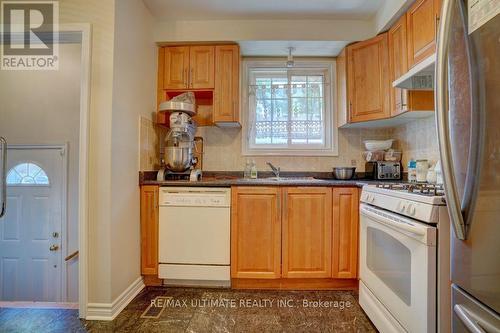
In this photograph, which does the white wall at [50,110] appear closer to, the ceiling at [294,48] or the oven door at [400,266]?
the ceiling at [294,48]

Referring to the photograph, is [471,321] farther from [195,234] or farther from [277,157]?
[277,157]

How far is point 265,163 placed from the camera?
8.98 feet

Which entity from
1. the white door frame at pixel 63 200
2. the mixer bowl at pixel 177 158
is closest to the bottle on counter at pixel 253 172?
the mixer bowl at pixel 177 158

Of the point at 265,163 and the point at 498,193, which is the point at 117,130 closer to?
the point at 265,163

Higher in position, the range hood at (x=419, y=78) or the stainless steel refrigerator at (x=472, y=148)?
the range hood at (x=419, y=78)

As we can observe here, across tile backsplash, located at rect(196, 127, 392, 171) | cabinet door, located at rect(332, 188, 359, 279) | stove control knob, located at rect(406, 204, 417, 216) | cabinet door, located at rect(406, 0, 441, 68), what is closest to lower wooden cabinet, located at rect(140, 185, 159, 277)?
tile backsplash, located at rect(196, 127, 392, 171)

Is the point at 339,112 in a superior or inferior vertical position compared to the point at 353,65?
inferior

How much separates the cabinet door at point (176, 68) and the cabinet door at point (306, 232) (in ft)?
4.98

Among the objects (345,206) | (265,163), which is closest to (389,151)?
(345,206)

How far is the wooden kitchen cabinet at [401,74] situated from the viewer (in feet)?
6.28

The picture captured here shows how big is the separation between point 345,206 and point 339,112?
113 centimetres

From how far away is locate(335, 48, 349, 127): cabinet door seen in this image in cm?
244

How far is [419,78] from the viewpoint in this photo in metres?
1.63

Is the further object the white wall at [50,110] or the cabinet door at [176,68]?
the white wall at [50,110]
